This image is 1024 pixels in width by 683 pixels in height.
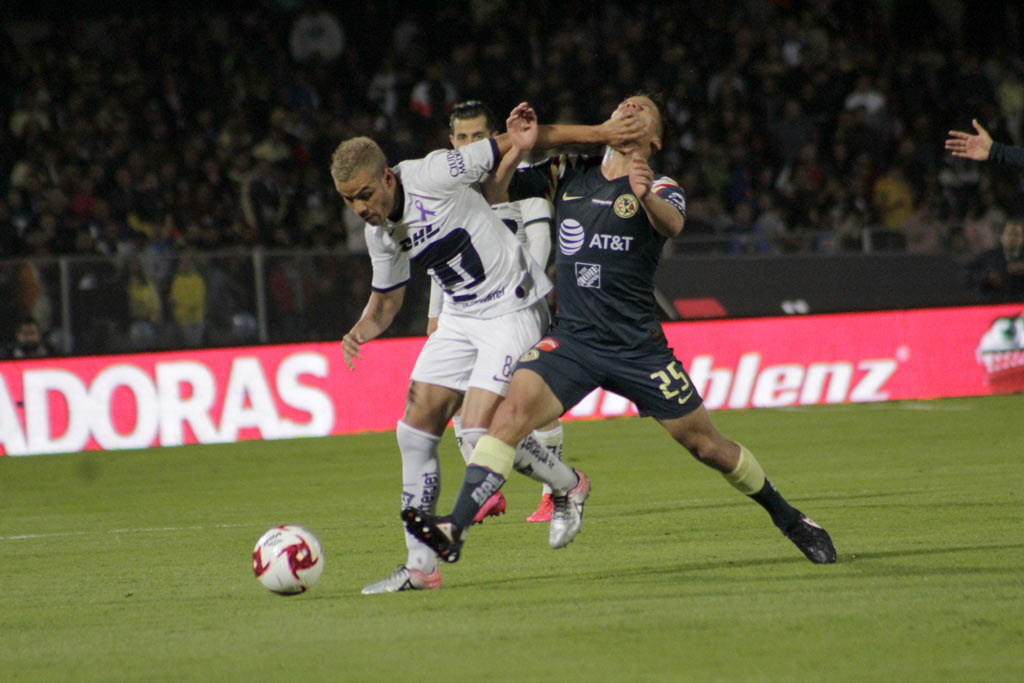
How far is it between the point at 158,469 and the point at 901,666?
29.1 feet

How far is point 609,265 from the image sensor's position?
21.0 feet

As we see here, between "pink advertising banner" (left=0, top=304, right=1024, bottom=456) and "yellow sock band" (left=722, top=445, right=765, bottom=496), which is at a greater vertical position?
"yellow sock band" (left=722, top=445, right=765, bottom=496)

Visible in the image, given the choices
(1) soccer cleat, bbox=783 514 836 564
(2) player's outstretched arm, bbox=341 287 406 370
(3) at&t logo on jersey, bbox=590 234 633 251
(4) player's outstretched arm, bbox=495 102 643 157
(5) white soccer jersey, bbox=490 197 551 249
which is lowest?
(1) soccer cleat, bbox=783 514 836 564

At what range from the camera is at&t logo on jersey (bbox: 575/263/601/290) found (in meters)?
6.40

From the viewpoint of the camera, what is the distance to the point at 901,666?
445 centimetres

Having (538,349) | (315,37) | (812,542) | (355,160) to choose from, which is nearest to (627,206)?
(538,349)

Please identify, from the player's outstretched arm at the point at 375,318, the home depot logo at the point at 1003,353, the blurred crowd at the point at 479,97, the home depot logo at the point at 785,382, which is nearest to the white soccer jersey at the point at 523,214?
the player's outstretched arm at the point at 375,318

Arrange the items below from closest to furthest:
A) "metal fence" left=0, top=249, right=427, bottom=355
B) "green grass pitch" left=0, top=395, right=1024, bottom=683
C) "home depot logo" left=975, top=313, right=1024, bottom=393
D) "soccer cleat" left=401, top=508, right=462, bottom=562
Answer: "green grass pitch" left=0, top=395, right=1024, bottom=683
"soccer cleat" left=401, top=508, right=462, bottom=562
"metal fence" left=0, top=249, right=427, bottom=355
"home depot logo" left=975, top=313, right=1024, bottom=393

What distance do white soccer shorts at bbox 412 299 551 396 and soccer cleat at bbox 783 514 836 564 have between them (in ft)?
4.85

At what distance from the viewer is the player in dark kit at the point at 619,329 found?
614cm

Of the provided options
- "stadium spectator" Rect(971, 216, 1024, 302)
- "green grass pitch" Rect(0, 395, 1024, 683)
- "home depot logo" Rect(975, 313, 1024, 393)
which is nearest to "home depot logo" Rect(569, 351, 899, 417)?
"home depot logo" Rect(975, 313, 1024, 393)

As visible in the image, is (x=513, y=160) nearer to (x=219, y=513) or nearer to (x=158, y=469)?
(x=219, y=513)

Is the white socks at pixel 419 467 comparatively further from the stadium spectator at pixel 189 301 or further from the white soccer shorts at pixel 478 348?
the stadium spectator at pixel 189 301

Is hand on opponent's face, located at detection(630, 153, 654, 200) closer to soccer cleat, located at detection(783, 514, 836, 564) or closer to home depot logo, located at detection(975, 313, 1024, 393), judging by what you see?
soccer cleat, located at detection(783, 514, 836, 564)
